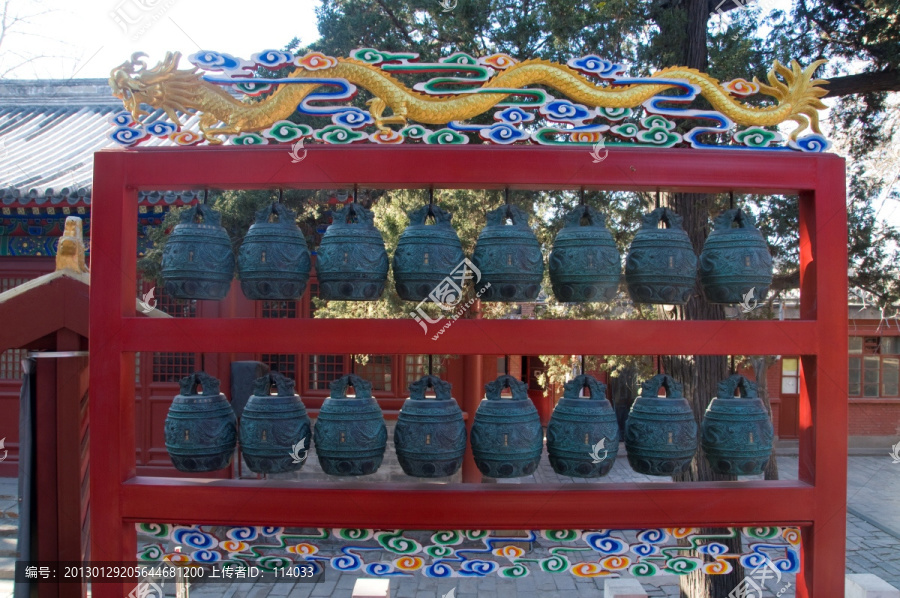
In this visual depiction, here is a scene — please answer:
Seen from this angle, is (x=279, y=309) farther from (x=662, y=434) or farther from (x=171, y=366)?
(x=662, y=434)

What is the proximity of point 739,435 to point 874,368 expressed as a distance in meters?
11.3

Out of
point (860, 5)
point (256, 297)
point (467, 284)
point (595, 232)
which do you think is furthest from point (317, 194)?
point (860, 5)

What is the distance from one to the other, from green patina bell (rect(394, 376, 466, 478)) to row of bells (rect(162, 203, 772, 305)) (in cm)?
49

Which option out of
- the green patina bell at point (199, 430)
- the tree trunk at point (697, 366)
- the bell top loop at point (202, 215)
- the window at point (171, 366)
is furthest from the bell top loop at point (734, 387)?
the window at point (171, 366)

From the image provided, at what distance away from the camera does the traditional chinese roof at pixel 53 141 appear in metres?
6.21

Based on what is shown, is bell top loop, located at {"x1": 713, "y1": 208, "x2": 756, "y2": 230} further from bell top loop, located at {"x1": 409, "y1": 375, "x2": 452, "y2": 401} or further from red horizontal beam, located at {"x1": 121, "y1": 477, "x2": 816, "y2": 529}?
bell top loop, located at {"x1": 409, "y1": 375, "x2": 452, "y2": 401}

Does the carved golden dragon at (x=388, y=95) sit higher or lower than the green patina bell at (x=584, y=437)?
higher

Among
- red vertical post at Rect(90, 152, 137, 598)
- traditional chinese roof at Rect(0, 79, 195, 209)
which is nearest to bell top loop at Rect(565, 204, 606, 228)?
red vertical post at Rect(90, 152, 137, 598)

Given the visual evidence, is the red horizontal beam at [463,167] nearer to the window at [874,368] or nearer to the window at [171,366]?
the window at [171,366]

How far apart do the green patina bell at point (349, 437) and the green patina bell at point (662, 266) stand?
1.41 meters

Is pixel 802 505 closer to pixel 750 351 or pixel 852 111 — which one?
pixel 750 351

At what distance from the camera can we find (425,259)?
8.74 ft

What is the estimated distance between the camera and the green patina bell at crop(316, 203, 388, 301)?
2.65 m

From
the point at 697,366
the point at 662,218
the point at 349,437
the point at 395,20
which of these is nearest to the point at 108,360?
the point at 349,437
